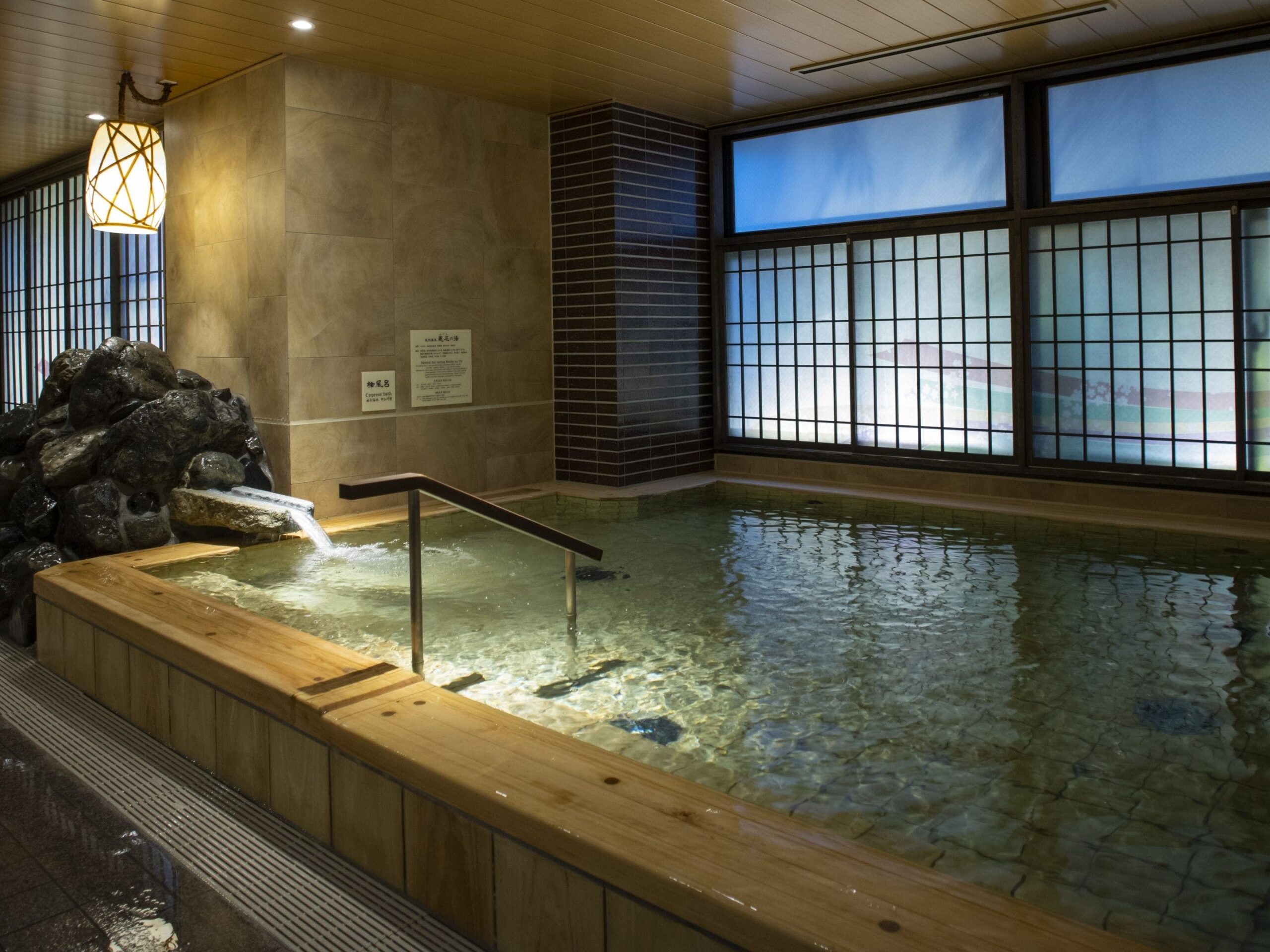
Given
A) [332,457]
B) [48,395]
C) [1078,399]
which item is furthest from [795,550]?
[48,395]

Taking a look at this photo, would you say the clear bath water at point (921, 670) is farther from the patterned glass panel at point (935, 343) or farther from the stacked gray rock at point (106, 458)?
the patterned glass panel at point (935, 343)

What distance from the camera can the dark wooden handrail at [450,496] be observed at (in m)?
3.08

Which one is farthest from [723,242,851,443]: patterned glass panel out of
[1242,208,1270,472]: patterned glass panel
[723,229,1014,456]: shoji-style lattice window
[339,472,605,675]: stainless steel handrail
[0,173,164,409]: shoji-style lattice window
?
[339,472,605,675]: stainless steel handrail

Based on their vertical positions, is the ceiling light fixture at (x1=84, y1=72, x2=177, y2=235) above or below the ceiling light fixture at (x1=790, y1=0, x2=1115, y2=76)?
below

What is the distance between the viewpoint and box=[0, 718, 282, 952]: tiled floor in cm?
227

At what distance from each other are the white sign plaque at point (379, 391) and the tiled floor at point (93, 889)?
4305 mm

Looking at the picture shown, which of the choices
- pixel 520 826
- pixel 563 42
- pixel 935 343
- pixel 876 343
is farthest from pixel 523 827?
pixel 876 343

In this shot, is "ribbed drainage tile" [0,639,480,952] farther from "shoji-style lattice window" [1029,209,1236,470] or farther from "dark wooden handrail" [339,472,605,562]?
"shoji-style lattice window" [1029,209,1236,470]

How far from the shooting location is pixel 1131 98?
269 inches

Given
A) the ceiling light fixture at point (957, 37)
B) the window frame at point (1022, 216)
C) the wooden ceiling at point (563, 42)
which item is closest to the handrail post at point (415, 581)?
the wooden ceiling at point (563, 42)

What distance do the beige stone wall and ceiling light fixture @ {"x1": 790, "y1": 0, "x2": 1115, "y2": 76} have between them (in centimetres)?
239

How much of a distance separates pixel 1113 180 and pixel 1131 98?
0.52 metres

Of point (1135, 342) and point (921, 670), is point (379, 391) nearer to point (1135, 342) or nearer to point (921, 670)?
point (921, 670)

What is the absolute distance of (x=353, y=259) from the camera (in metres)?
7.02
